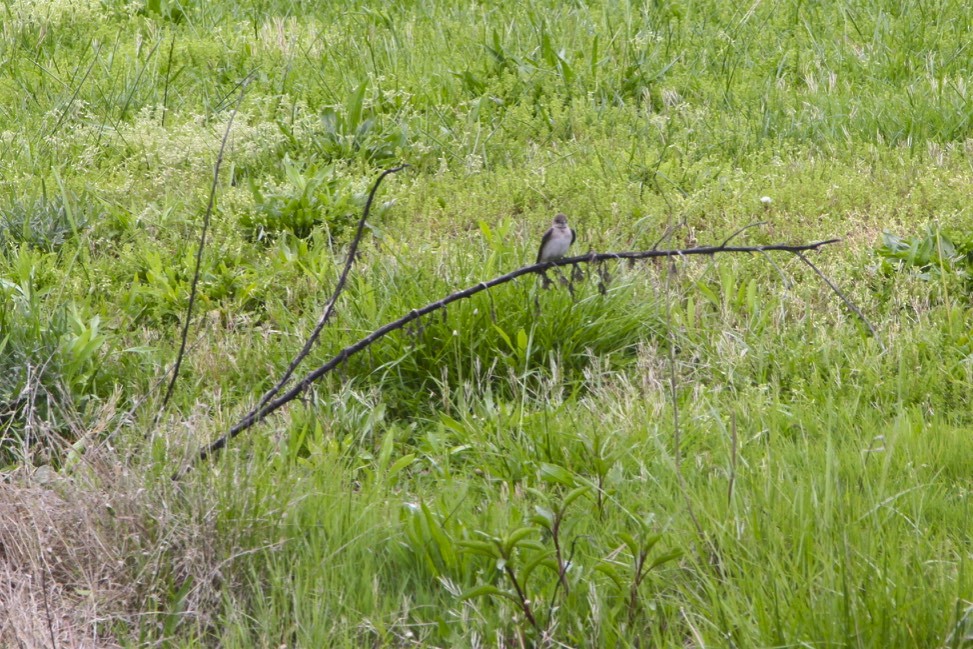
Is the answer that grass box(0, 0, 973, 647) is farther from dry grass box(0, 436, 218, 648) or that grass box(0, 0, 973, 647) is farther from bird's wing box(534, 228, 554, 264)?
bird's wing box(534, 228, 554, 264)

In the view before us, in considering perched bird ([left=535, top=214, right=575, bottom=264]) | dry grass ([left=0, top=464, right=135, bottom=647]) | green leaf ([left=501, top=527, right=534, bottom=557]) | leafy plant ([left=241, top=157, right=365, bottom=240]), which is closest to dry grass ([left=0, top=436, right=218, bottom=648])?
dry grass ([left=0, top=464, right=135, bottom=647])

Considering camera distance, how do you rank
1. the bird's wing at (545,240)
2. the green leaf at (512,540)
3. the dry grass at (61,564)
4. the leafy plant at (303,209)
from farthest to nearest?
the leafy plant at (303,209)
the bird's wing at (545,240)
the dry grass at (61,564)
the green leaf at (512,540)

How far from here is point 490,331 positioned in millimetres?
4773

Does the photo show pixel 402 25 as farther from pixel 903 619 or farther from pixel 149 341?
pixel 903 619

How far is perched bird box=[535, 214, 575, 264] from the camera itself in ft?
16.9

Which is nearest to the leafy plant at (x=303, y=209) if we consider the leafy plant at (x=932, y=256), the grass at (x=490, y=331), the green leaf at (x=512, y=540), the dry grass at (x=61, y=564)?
the grass at (x=490, y=331)

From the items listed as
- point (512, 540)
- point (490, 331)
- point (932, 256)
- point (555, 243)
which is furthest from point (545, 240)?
point (512, 540)

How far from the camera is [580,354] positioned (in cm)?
477

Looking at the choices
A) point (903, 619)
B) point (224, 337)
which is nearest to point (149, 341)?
point (224, 337)

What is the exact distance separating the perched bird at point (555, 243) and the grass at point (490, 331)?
8.1 inches

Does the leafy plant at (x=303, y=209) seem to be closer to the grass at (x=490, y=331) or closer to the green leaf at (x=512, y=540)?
the grass at (x=490, y=331)

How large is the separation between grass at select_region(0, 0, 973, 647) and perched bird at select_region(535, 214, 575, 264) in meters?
0.21

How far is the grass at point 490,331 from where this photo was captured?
10.8 feet

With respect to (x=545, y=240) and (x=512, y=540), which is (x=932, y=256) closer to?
(x=545, y=240)
